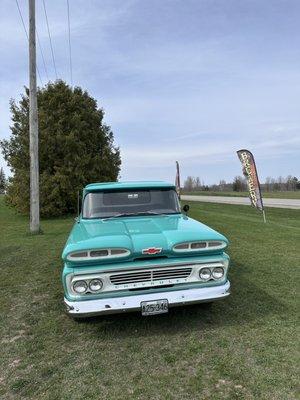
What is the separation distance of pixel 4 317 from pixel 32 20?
12.8 meters

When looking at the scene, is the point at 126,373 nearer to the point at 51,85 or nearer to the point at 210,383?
the point at 210,383

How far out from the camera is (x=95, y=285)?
4.75 metres

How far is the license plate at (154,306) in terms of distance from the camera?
15.4 ft

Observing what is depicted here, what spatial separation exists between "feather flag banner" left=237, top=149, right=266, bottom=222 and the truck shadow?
11774mm

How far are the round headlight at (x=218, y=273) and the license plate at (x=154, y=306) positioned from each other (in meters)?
0.72

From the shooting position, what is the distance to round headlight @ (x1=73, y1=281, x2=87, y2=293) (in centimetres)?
472

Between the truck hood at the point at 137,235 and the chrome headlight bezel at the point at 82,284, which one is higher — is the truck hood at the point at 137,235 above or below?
above

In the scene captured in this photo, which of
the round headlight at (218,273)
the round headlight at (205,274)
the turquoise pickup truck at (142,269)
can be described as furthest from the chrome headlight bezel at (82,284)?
the round headlight at (218,273)

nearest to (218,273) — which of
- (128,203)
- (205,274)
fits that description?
(205,274)

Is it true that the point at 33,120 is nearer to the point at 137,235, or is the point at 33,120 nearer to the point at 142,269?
the point at 137,235

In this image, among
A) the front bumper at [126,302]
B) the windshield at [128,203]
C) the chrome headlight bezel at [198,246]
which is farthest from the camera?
the windshield at [128,203]

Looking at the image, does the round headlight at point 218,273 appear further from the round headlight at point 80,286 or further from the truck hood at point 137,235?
the round headlight at point 80,286

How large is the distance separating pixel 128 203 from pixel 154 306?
221 centimetres

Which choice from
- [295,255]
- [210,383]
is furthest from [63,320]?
[295,255]
